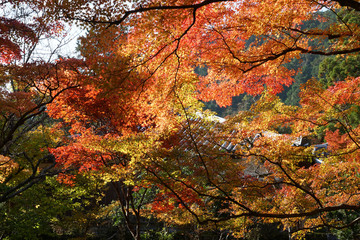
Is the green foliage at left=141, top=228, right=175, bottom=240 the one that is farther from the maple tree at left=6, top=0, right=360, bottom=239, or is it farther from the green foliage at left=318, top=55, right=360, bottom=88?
the green foliage at left=318, top=55, right=360, bottom=88

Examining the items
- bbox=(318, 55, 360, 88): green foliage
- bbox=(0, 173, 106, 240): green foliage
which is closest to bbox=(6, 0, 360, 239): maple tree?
bbox=(0, 173, 106, 240): green foliage

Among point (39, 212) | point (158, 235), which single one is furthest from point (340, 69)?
point (39, 212)

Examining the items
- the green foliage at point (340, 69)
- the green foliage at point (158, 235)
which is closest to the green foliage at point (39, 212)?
the green foliage at point (158, 235)

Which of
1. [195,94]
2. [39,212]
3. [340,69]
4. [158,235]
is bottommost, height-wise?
[158,235]

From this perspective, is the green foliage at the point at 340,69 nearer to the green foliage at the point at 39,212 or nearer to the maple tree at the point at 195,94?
the maple tree at the point at 195,94

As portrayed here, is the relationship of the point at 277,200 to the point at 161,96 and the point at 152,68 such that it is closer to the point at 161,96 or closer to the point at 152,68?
the point at 161,96

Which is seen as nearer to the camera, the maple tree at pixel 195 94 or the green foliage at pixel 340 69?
the maple tree at pixel 195 94

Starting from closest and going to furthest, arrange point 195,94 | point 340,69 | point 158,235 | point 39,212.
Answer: point 195,94, point 39,212, point 158,235, point 340,69

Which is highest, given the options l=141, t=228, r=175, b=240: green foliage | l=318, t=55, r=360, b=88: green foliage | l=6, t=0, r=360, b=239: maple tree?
l=318, t=55, r=360, b=88: green foliage

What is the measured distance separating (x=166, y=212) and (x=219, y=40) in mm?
6168

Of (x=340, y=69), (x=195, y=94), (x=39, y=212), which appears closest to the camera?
(x=195, y=94)

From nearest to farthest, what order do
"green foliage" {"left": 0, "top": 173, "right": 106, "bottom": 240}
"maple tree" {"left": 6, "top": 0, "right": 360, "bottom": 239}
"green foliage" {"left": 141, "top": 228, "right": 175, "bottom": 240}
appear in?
"maple tree" {"left": 6, "top": 0, "right": 360, "bottom": 239}
"green foliage" {"left": 0, "top": 173, "right": 106, "bottom": 240}
"green foliage" {"left": 141, "top": 228, "right": 175, "bottom": 240}

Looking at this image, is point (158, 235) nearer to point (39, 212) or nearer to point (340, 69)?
point (39, 212)

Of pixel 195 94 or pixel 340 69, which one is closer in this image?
pixel 195 94
